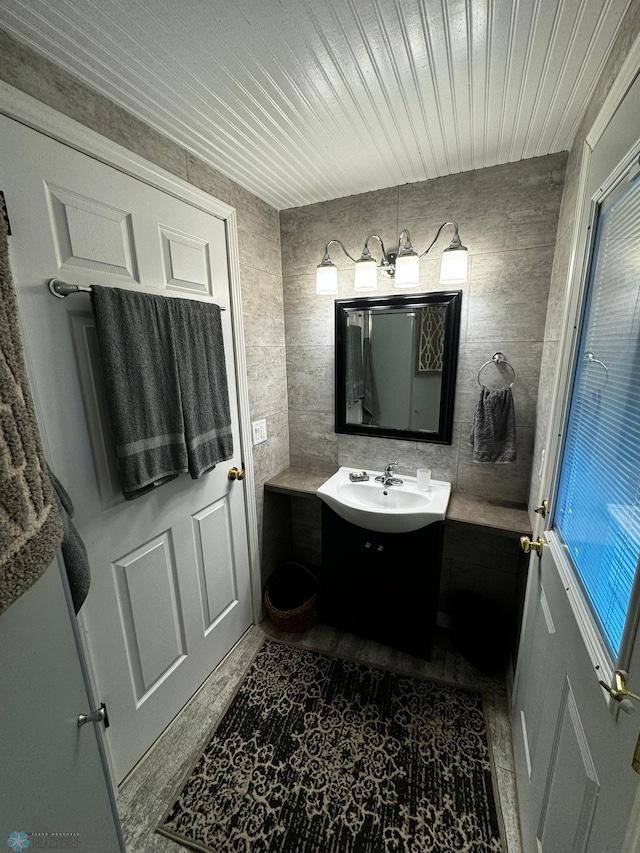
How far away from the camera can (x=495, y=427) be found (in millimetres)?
1643

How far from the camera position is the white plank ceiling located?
0.83m

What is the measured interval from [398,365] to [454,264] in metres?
0.56

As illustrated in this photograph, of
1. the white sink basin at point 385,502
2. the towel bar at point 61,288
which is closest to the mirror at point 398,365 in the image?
the white sink basin at point 385,502

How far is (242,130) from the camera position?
1.27m

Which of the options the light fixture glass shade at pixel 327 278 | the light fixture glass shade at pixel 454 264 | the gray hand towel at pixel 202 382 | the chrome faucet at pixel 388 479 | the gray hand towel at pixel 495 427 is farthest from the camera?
the chrome faucet at pixel 388 479

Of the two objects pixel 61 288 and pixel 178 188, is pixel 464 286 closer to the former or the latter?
pixel 178 188

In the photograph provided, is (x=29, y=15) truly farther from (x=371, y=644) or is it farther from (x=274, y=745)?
(x=371, y=644)

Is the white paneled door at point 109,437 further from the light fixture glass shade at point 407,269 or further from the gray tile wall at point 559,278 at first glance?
the gray tile wall at point 559,278

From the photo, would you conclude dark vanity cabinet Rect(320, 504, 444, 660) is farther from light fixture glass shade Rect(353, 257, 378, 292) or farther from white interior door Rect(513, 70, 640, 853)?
light fixture glass shade Rect(353, 257, 378, 292)

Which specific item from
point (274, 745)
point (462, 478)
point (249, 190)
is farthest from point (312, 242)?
point (274, 745)

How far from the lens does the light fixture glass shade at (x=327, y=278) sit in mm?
1759

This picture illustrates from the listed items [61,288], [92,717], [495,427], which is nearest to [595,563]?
[495,427]

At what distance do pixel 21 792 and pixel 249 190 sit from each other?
2.11 metres

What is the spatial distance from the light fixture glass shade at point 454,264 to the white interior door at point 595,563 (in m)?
0.53
